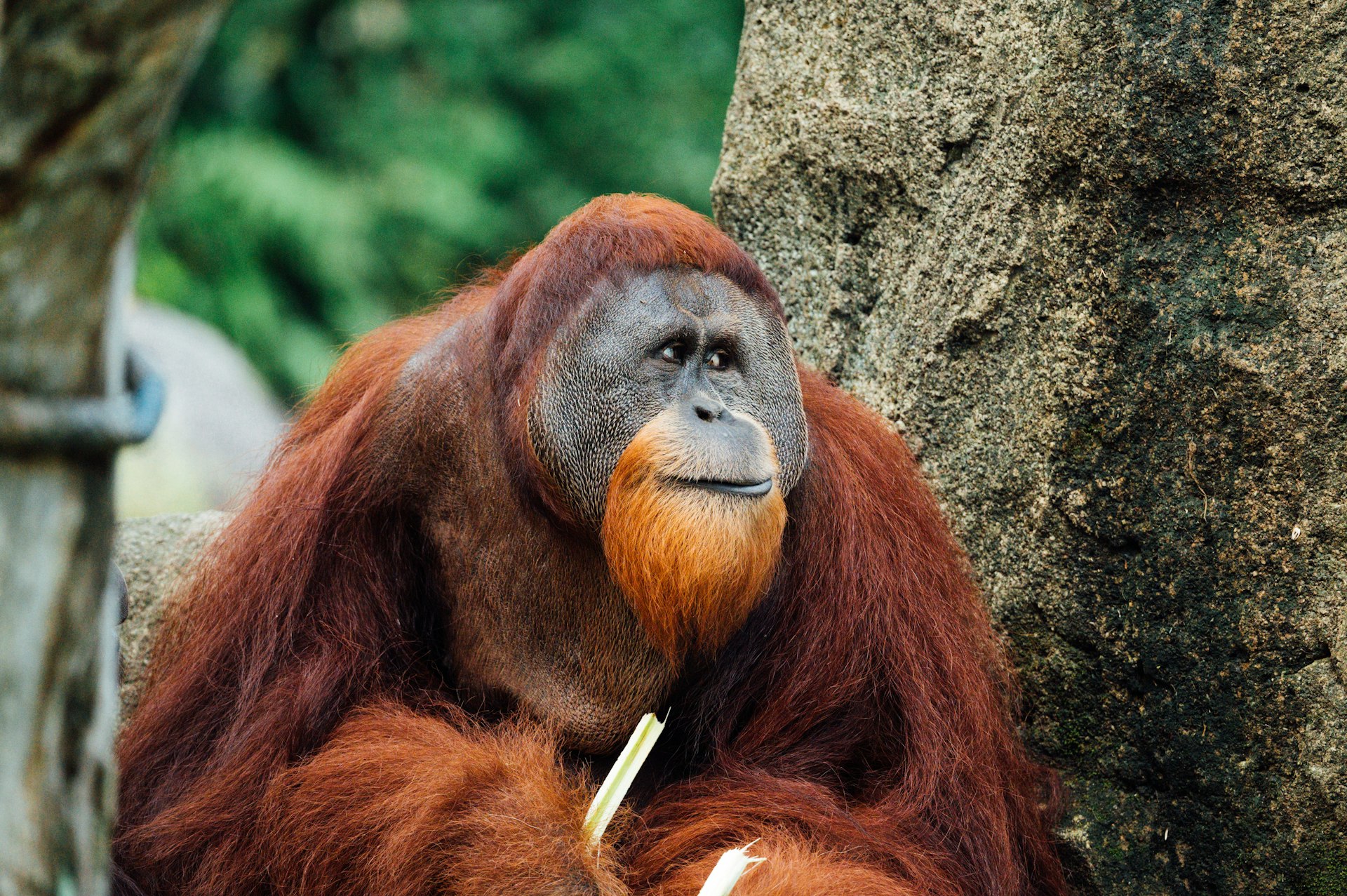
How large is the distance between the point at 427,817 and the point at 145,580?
164 cm

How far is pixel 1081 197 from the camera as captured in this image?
246 centimetres

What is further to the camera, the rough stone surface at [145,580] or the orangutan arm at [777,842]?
the rough stone surface at [145,580]

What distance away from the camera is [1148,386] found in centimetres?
241

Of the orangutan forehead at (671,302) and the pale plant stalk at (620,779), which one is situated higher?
the orangutan forehead at (671,302)

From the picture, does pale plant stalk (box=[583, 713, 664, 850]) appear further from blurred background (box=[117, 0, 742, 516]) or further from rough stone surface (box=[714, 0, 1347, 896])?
blurred background (box=[117, 0, 742, 516])

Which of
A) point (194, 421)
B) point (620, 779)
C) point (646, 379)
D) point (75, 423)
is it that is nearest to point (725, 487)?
point (646, 379)

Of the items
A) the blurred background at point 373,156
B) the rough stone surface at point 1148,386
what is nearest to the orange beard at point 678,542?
the rough stone surface at point 1148,386

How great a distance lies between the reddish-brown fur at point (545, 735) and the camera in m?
2.10

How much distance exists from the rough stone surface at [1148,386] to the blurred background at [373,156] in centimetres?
493

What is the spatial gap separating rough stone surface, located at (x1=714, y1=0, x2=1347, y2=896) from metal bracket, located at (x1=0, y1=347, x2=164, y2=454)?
6.26 ft

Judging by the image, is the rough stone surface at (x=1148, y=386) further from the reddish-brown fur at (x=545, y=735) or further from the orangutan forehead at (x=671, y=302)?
the orangutan forehead at (x=671, y=302)

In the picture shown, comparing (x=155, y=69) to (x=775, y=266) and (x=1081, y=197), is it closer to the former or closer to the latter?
(x=1081, y=197)

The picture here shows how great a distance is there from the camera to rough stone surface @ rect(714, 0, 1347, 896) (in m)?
2.24

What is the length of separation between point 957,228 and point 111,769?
2106mm
